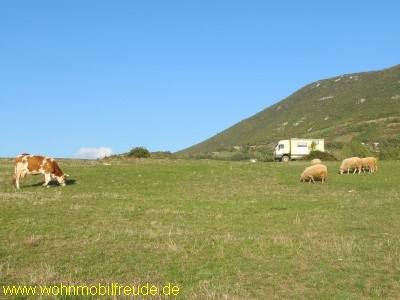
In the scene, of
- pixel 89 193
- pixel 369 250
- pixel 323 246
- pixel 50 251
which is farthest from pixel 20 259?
pixel 89 193

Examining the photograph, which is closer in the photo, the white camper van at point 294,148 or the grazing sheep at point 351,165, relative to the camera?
the grazing sheep at point 351,165

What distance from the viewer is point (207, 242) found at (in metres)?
12.4

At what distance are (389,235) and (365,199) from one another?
28.5 feet

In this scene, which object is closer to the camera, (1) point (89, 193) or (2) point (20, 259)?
(2) point (20, 259)

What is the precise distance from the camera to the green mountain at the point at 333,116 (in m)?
106

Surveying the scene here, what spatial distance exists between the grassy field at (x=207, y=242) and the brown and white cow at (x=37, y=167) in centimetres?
203

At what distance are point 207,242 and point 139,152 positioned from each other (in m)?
41.2

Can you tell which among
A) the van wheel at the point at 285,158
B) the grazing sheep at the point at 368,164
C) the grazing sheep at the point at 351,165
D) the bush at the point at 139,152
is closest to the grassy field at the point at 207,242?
the grazing sheep at the point at 351,165

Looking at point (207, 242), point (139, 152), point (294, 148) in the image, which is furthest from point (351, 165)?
point (139, 152)

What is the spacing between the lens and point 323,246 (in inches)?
467

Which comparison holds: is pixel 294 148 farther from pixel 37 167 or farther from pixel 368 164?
pixel 37 167

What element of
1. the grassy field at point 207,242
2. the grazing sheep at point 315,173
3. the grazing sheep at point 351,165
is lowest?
the grassy field at point 207,242

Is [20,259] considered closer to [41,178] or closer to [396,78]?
[41,178]

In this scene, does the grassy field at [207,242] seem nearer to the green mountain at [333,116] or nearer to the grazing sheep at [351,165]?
the grazing sheep at [351,165]
